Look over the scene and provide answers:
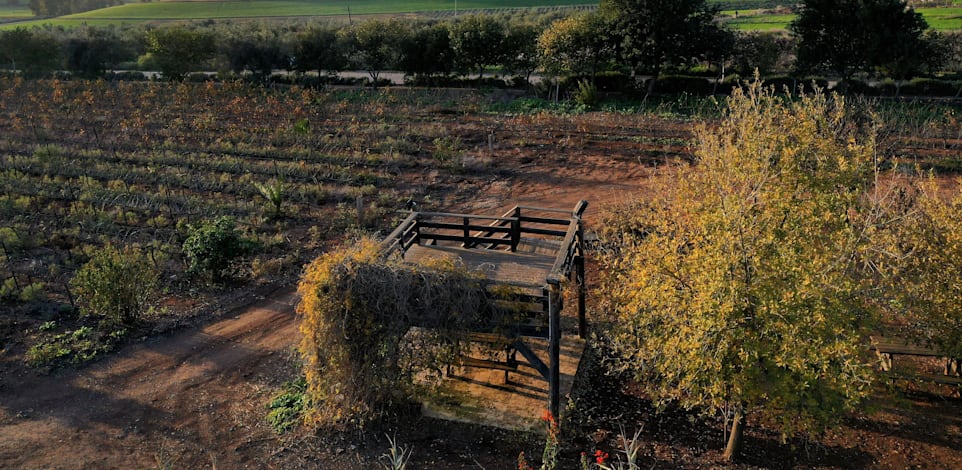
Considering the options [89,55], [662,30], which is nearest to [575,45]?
[662,30]

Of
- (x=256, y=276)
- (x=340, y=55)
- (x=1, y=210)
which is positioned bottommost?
(x=256, y=276)

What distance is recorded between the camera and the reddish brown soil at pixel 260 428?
377 inches

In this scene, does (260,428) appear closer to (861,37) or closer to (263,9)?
(861,37)

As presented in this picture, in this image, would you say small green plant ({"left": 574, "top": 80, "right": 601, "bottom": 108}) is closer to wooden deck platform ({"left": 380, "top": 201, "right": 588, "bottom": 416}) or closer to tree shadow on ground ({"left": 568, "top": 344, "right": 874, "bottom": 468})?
wooden deck platform ({"left": 380, "top": 201, "right": 588, "bottom": 416})

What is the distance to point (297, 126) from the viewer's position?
2402cm

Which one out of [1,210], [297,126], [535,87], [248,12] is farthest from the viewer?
[248,12]

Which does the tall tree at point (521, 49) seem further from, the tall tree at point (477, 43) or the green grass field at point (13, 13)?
the green grass field at point (13, 13)

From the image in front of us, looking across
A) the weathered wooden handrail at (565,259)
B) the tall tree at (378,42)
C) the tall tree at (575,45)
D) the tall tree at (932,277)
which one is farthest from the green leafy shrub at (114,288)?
the tall tree at (378,42)

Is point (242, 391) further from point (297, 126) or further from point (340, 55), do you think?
point (340, 55)

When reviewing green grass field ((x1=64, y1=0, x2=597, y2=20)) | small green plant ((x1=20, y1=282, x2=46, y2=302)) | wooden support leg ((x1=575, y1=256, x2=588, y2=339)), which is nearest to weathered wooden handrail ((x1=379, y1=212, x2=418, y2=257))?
wooden support leg ((x1=575, y1=256, x2=588, y2=339))

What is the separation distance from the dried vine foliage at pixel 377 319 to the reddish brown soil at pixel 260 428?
845 millimetres

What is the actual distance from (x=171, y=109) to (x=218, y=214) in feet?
42.7

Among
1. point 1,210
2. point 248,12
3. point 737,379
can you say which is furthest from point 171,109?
point 248,12

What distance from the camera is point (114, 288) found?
41.9 ft
